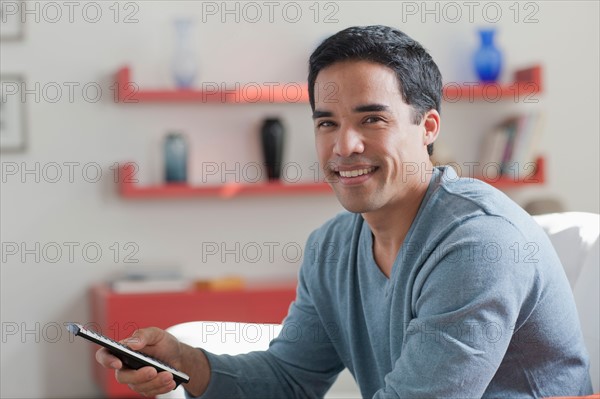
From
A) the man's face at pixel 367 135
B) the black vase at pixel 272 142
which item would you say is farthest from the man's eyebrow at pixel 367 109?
the black vase at pixel 272 142

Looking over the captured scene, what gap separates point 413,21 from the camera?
4.19 metres

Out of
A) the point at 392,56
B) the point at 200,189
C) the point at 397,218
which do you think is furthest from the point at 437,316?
the point at 200,189

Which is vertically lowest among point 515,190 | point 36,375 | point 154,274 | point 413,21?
point 36,375

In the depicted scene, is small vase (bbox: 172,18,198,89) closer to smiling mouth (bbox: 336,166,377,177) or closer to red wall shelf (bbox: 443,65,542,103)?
red wall shelf (bbox: 443,65,542,103)

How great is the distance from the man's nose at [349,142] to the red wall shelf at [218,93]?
7.44 feet

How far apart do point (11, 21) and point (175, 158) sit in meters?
0.87

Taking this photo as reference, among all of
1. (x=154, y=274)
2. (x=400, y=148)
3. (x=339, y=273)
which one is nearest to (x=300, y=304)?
(x=339, y=273)

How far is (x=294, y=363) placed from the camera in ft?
6.10

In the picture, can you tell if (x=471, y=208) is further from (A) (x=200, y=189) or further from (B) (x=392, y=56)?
(A) (x=200, y=189)

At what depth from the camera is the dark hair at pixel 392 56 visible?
66.1 inches

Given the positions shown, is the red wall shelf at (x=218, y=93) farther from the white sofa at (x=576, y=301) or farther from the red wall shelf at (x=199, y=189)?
the white sofa at (x=576, y=301)

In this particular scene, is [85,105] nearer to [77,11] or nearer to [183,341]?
[77,11]

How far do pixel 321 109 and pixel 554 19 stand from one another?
2.95 meters

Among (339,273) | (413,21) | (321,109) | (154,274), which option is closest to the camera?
(321,109)
